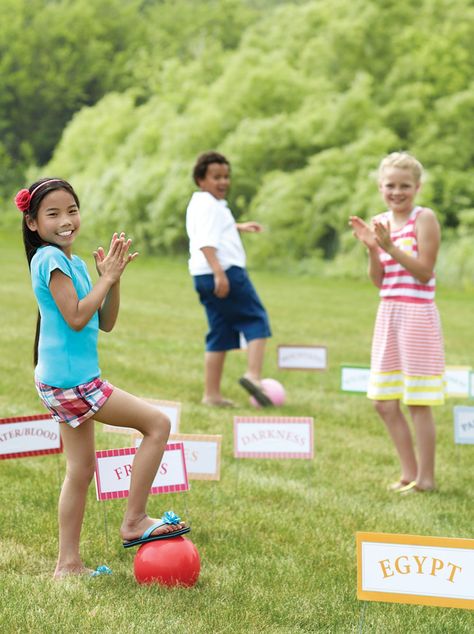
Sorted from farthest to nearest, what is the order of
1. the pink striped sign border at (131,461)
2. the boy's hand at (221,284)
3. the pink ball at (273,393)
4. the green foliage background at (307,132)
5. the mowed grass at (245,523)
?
the green foliage background at (307,132) → the pink ball at (273,393) → the boy's hand at (221,284) → the pink striped sign border at (131,461) → the mowed grass at (245,523)

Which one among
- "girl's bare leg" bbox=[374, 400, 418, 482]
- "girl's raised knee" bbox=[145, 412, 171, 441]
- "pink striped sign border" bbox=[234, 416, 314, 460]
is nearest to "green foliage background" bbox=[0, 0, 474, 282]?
"girl's bare leg" bbox=[374, 400, 418, 482]

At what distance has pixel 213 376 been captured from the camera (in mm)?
7398

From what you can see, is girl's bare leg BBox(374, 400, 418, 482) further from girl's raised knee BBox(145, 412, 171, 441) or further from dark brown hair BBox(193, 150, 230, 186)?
dark brown hair BBox(193, 150, 230, 186)

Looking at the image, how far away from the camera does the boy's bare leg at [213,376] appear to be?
7373mm

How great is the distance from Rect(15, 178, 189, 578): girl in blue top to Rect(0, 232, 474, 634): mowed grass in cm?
26

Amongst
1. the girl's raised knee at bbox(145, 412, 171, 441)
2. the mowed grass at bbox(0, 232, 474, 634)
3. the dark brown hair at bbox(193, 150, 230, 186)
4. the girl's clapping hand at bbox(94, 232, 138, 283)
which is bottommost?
the mowed grass at bbox(0, 232, 474, 634)

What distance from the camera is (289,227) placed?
2483cm

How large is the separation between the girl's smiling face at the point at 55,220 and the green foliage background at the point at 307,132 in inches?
698

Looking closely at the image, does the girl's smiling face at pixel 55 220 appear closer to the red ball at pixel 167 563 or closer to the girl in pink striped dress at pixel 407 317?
the red ball at pixel 167 563

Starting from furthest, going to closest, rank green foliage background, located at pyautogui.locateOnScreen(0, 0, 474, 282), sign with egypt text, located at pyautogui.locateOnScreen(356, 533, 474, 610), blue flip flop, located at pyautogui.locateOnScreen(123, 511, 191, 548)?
1. green foliage background, located at pyautogui.locateOnScreen(0, 0, 474, 282)
2. blue flip flop, located at pyautogui.locateOnScreen(123, 511, 191, 548)
3. sign with egypt text, located at pyautogui.locateOnScreen(356, 533, 474, 610)

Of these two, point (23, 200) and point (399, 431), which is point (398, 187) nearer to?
point (399, 431)

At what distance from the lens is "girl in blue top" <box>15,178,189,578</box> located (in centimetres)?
351

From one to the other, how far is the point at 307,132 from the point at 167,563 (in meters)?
23.4

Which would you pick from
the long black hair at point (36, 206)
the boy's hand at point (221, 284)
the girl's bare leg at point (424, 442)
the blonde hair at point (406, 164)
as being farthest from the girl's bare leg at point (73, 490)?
the boy's hand at point (221, 284)
